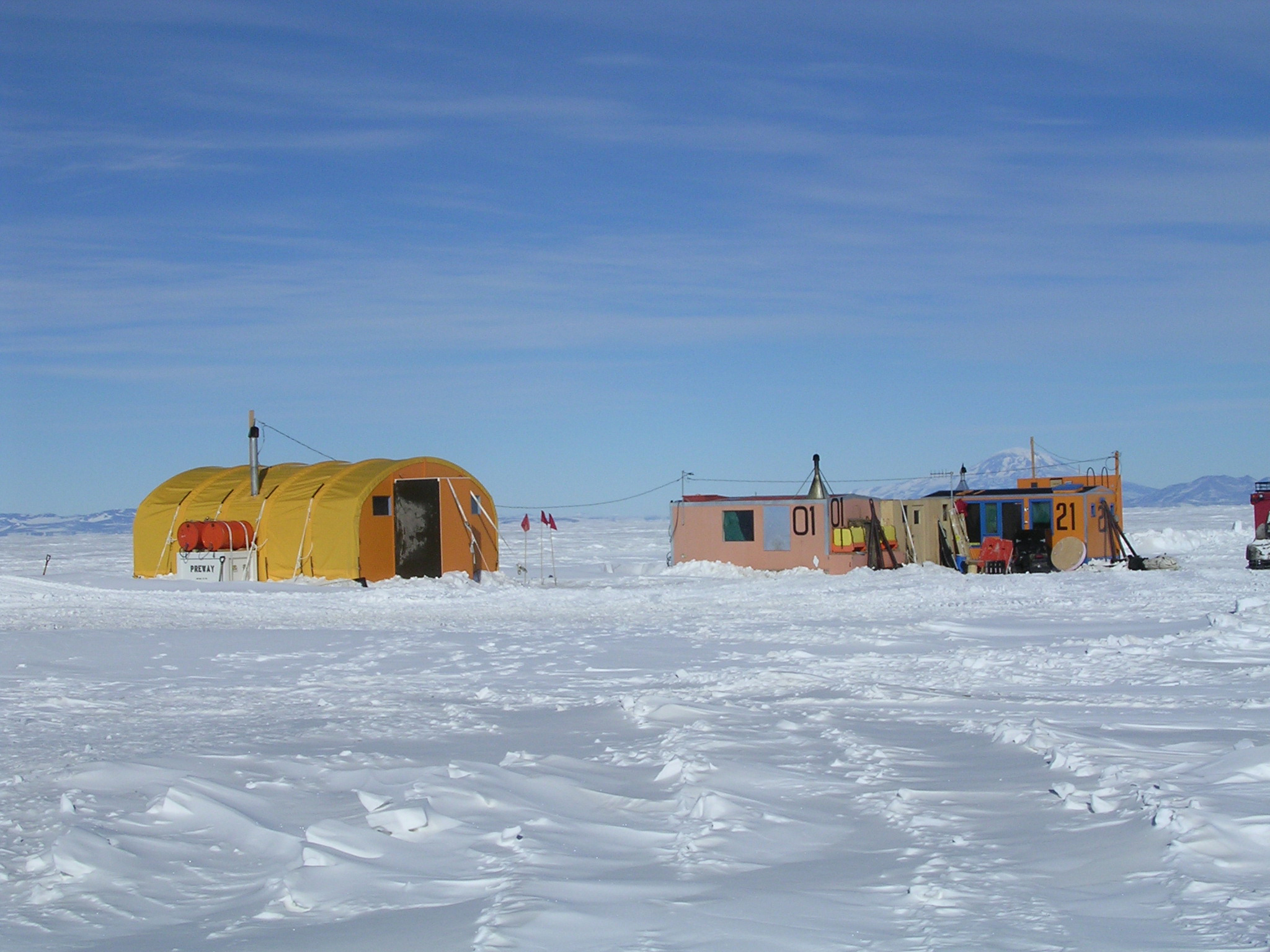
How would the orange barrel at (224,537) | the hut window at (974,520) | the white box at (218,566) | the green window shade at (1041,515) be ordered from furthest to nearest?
the hut window at (974,520), the green window shade at (1041,515), the orange barrel at (224,537), the white box at (218,566)

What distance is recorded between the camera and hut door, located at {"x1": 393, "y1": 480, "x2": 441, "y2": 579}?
27.6 metres

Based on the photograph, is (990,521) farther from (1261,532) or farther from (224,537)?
(224,537)

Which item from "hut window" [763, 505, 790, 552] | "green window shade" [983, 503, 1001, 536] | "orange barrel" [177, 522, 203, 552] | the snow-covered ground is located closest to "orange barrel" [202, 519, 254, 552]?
"orange barrel" [177, 522, 203, 552]

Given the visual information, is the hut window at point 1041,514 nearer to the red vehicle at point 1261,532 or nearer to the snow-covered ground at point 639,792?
the red vehicle at point 1261,532

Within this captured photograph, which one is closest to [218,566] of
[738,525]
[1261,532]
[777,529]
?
[738,525]

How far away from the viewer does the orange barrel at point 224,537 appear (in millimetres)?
27391

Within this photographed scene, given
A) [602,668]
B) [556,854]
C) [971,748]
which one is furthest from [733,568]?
[556,854]

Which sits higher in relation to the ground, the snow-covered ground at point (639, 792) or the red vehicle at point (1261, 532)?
the red vehicle at point (1261, 532)

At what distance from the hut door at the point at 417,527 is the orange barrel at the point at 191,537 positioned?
434cm

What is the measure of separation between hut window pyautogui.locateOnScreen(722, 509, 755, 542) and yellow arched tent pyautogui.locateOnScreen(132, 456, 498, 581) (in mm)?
5743

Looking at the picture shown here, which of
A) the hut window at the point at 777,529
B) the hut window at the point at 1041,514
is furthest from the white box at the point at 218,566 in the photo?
the hut window at the point at 1041,514

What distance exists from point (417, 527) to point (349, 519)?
1.87 m

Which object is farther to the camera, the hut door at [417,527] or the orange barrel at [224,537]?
the hut door at [417,527]

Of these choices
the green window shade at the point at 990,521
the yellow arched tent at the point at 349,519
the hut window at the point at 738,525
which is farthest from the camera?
the green window shade at the point at 990,521
